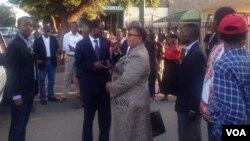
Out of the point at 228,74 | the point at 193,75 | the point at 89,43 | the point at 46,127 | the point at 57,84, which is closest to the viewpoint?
the point at 228,74

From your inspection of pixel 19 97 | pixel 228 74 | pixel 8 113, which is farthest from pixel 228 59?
pixel 8 113

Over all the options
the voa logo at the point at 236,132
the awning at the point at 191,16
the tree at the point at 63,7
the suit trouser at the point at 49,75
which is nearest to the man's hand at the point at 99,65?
the voa logo at the point at 236,132

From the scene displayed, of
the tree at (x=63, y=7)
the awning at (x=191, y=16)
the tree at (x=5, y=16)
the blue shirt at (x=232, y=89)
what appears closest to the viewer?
the blue shirt at (x=232, y=89)

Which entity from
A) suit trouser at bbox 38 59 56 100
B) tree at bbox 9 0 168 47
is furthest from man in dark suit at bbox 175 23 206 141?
tree at bbox 9 0 168 47

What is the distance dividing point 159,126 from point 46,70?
5.92 meters

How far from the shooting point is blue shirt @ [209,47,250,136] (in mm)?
3438

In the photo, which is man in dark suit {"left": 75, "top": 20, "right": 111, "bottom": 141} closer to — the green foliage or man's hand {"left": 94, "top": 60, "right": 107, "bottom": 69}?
man's hand {"left": 94, "top": 60, "right": 107, "bottom": 69}

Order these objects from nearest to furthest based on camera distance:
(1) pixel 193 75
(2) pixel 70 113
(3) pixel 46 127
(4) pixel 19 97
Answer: (1) pixel 193 75, (4) pixel 19 97, (3) pixel 46 127, (2) pixel 70 113

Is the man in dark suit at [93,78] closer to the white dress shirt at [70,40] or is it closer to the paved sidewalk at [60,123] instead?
the paved sidewalk at [60,123]

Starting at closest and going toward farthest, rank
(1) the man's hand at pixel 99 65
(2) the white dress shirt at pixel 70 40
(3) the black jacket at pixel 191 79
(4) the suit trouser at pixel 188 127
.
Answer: (3) the black jacket at pixel 191 79 → (4) the suit trouser at pixel 188 127 → (1) the man's hand at pixel 99 65 → (2) the white dress shirt at pixel 70 40

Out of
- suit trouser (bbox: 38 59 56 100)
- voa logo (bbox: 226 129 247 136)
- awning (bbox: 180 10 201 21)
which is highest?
awning (bbox: 180 10 201 21)

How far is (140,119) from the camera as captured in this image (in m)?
5.33

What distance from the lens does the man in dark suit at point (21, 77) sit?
5789 mm

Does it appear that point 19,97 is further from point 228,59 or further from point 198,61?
point 228,59
